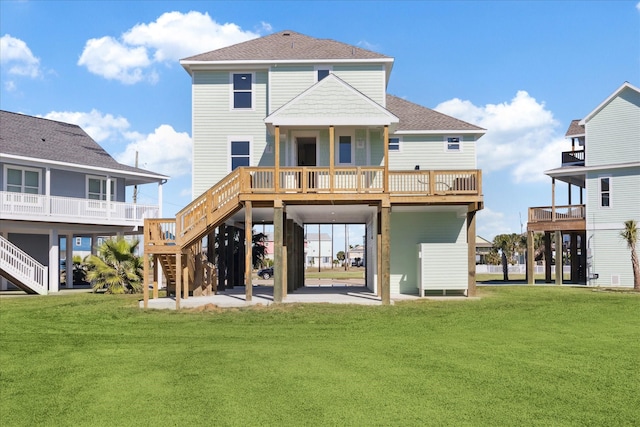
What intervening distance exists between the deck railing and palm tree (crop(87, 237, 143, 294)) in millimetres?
22345

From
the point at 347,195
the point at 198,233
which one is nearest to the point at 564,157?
the point at 347,195

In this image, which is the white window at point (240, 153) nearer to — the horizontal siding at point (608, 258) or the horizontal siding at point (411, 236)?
the horizontal siding at point (411, 236)

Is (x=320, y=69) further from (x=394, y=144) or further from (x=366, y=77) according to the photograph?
(x=394, y=144)

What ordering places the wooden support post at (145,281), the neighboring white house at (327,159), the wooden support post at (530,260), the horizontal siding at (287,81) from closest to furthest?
the wooden support post at (145,281), the neighboring white house at (327,159), the horizontal siding at (287,81), the wooden support post at (530,260)

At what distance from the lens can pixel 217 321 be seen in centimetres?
1664

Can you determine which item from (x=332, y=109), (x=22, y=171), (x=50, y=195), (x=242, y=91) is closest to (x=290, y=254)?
(x=332, y=109)

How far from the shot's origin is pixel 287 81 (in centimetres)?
2614

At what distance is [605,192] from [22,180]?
99.3ft

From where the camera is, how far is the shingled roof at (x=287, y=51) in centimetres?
2614

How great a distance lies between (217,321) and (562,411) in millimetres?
10599

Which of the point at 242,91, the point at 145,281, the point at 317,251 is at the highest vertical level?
the point at 242,91

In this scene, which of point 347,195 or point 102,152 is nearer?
point 347,195

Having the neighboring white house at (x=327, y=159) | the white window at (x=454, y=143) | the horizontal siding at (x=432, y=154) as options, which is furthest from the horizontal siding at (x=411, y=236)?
the white window at (x=454, y=143)

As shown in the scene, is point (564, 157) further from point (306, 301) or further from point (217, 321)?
point (217, 321)
